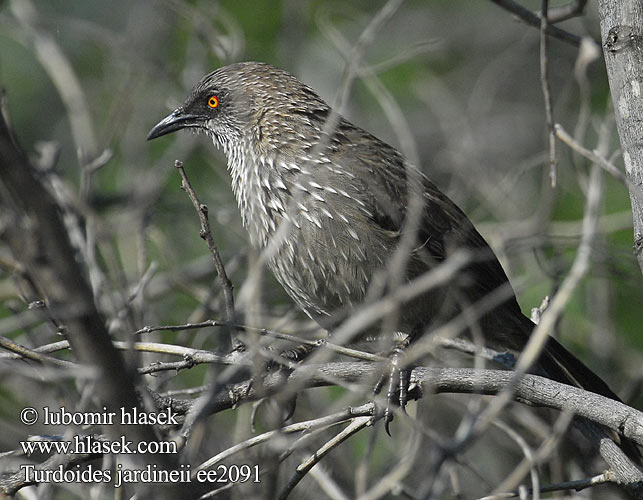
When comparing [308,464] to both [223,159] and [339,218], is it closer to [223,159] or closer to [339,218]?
[339,218]

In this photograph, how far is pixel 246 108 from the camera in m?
4.84

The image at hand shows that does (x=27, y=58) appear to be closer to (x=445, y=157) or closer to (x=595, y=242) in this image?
(x=445, y=157)

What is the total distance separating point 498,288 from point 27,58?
555 cm

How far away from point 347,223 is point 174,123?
55.2 inches

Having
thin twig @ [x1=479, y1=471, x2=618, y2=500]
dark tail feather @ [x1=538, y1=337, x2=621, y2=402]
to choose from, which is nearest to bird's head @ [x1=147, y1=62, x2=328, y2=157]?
dark tail feather @ [x1=538, y1=337, x2=621, y2=402]

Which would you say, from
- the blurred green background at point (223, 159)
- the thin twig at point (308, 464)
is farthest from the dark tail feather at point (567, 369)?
the thin twig at point (308, 464)

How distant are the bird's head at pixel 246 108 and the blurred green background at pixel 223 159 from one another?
1.14 ft

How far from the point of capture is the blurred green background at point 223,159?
5.02 metres

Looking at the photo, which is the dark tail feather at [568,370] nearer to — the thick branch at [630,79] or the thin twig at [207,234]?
the thick branch at [630,79]

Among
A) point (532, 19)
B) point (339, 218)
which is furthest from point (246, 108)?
point (532, 19)

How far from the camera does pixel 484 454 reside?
5875mm

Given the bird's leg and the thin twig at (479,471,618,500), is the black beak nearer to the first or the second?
the bird's leg

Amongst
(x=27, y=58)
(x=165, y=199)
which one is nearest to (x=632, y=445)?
(x=165, y=199)

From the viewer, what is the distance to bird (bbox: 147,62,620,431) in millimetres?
4105
